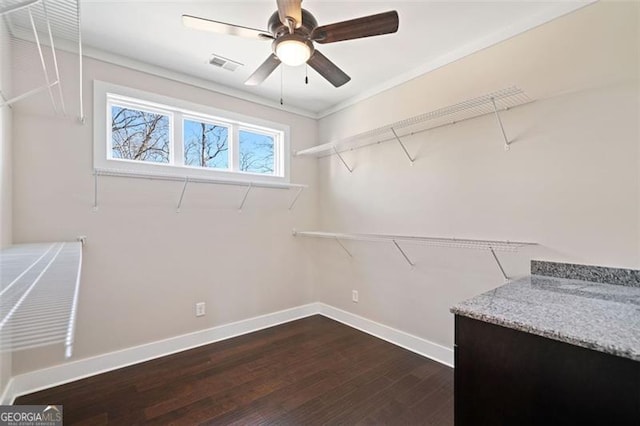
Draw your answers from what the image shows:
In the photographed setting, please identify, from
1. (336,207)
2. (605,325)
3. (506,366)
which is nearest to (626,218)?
(605,325)

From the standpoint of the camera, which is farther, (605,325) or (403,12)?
(403,12)

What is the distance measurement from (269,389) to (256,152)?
242 cm

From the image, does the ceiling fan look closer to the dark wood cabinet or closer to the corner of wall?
the corner of wall

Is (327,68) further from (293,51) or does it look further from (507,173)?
(507,173)

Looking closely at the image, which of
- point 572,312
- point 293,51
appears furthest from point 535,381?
point 293,51

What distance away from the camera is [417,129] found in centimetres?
275

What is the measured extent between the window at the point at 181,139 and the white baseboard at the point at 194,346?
1555 millimetres

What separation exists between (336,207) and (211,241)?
1503mm

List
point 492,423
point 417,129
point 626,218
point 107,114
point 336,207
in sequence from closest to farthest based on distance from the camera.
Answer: point 492,423 < point 626,218 < point 107,114 < point 417,129 < point 336,207

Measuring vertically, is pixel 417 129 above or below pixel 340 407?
above

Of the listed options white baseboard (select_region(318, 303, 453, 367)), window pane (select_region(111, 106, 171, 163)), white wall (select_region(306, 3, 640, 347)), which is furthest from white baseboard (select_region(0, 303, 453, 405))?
window pane (select_region(111, 106, 171, 163))

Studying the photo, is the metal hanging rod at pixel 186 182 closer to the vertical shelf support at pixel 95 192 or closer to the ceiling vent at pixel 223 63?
the vertical shelf support at pixel 95 192

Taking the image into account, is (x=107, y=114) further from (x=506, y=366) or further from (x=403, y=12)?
(x=506, y=366)

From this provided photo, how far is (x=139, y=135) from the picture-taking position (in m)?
2.70
